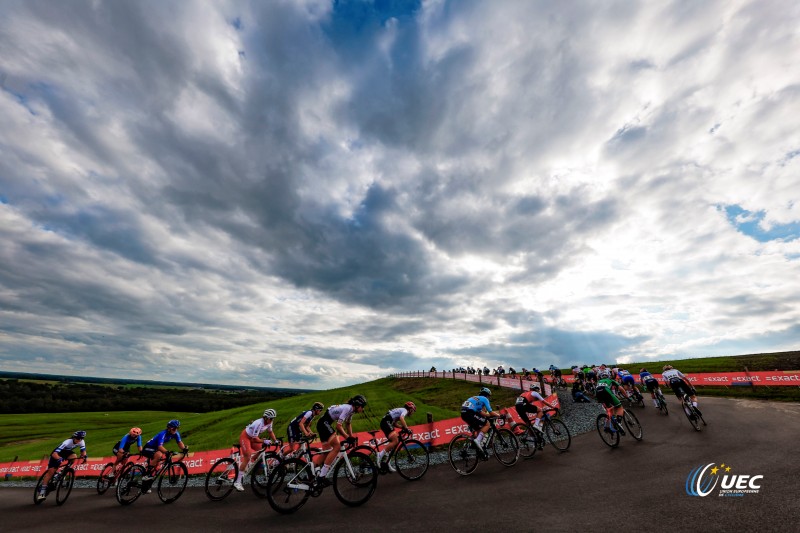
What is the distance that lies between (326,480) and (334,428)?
113cm

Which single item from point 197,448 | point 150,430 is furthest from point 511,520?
point 150,430

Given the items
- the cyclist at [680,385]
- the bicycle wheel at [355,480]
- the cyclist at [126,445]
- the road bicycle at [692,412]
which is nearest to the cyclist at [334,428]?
the bicycle wheel at [355,480]

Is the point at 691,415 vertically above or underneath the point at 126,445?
above

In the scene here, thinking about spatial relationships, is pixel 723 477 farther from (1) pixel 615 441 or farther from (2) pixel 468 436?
(2) pixel 468 436

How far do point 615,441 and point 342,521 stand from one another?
9.69m

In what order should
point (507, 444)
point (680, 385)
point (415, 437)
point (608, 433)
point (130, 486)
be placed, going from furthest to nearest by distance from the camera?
point (415, 437)
point (680, 385)
point (608, 433)
point (507, 444)
point (130, 486)

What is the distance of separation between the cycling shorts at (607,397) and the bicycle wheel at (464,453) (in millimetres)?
4712

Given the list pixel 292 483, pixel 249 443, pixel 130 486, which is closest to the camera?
pixel 292 483

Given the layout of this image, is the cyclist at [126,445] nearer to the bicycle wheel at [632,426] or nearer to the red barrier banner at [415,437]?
the red barrier banner at [415,437]

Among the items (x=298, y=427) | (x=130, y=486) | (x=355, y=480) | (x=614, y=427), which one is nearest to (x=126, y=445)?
(x=130, y=486)

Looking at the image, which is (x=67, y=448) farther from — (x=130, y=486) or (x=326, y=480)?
(x=326, y=480)

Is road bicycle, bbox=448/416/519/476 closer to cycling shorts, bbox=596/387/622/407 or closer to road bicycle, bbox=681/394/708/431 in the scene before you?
cycling shorts, bbox=596/387/622/407

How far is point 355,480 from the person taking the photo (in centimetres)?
823

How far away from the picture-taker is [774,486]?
6.98 m
